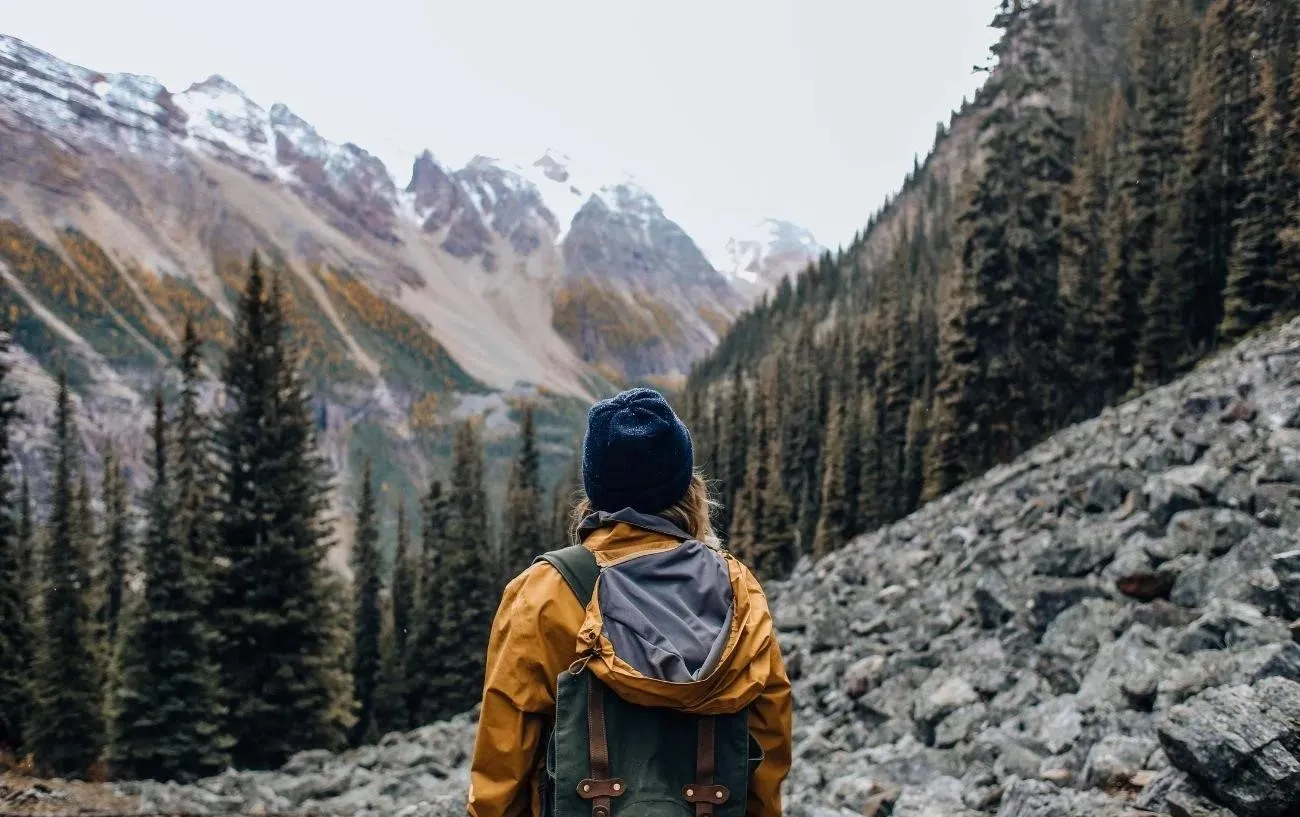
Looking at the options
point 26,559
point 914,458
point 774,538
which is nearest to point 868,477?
point 914,458

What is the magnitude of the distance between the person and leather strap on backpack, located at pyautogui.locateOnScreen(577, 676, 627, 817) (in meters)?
0.07

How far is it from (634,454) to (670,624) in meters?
0.63

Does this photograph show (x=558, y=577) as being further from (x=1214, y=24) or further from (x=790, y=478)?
(x=790, y=478)

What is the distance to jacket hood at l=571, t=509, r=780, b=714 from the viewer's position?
8.64 feet

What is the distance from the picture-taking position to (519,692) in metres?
2.78

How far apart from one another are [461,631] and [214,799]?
86.0ft

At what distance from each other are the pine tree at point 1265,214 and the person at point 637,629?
32.1m

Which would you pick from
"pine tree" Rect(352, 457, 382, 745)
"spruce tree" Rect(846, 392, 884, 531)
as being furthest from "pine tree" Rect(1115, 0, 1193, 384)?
"pine tree" Rect(352, 457, 382, 745)

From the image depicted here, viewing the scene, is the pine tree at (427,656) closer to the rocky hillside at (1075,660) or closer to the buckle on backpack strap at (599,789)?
the rocky hillside at (1075,660)

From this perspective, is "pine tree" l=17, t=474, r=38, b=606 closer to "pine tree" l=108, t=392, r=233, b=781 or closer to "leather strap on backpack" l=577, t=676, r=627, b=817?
"pine tree" l=108, t=392, r=233, b=781

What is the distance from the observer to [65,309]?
190m

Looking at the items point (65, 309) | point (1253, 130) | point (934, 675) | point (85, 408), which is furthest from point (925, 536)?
point (65, 309)

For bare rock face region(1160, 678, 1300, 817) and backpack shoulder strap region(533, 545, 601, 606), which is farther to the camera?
bare rock face region(1160, 678, 1300, 817)

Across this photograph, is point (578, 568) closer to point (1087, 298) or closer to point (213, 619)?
point (213, 619)
